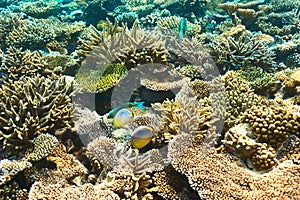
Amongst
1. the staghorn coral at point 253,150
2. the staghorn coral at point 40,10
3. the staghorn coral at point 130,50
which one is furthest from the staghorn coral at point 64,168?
the staghorn coral at point 40,10

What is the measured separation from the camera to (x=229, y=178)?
2604 mm

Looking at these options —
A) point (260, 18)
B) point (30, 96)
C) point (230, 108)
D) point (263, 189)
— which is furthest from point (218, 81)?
point (260, 18)

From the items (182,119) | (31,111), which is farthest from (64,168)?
(182,119)

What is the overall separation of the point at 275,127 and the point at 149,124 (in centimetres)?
145

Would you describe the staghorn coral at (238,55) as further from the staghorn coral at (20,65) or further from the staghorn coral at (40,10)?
the staghorn coral at (40,10)

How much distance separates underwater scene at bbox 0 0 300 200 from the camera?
267cm

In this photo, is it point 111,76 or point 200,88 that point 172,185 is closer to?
point 200,88

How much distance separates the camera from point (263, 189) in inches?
96.8

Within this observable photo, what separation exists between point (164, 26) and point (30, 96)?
467cm

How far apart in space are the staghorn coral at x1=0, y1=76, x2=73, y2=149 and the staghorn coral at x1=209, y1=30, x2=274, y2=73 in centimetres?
271

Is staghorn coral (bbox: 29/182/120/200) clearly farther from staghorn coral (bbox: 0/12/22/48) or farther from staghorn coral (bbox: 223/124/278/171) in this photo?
staghorn coral (bbox: 0/12/22/48)

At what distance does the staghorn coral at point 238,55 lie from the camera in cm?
475

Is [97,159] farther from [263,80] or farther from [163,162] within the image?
[263,80]

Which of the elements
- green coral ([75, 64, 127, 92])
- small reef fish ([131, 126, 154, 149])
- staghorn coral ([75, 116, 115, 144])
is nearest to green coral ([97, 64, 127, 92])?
green coral ([75, 64, 127, 92])
